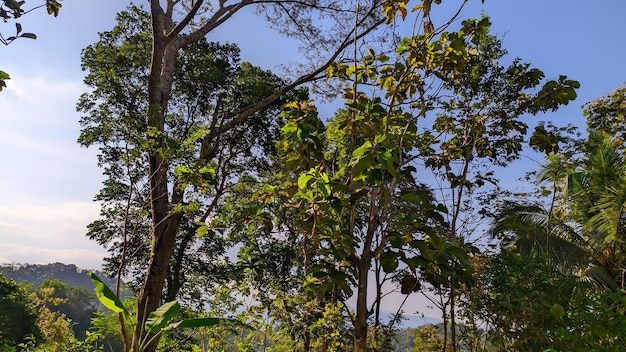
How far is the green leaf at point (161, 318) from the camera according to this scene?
189 centimetres

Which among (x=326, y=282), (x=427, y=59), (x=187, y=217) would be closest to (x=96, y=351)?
(x=326, y=282)

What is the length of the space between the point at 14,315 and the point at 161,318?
1454 centimetres

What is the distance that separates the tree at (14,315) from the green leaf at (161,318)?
1370cm

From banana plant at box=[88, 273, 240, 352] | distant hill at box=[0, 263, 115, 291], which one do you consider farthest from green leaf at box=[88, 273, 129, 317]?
distant hill at box=[0, 263, 115, 291]

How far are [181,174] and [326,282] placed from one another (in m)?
1.51

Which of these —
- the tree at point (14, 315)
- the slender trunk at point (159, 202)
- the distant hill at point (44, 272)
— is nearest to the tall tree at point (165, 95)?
the slender trunk at point (159, 202)

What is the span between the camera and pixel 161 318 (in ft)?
6.32

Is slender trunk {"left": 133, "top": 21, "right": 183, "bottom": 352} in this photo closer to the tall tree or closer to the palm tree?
the tall tree

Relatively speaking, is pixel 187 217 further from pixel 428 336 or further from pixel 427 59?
pixel 427 59

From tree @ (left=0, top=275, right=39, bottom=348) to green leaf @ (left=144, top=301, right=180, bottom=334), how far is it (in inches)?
539

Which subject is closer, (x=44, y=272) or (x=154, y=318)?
(x=154, y=318)

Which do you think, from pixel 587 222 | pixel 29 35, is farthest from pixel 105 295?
pixel 587 222

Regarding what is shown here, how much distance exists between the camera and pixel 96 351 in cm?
337

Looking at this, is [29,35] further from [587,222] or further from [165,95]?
[587,222]
